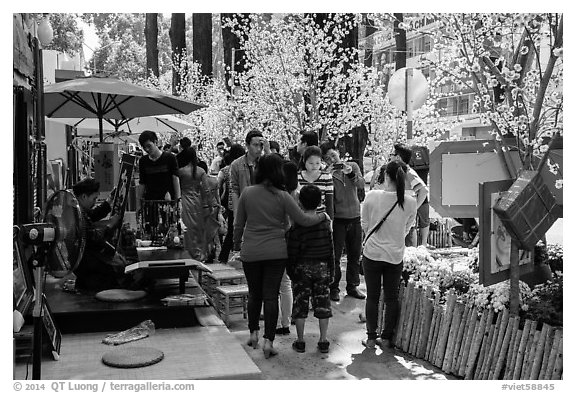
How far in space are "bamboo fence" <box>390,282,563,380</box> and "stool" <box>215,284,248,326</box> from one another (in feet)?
5.18

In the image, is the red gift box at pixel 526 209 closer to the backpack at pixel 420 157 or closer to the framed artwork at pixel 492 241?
the framed artwork at pixel 492 241

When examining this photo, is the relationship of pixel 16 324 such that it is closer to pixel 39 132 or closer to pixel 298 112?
pixel 39 132

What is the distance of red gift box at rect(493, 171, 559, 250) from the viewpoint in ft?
15.9

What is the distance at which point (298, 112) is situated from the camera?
40.3ft

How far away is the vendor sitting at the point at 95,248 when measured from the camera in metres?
6.44

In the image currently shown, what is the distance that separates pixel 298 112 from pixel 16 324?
8.49m

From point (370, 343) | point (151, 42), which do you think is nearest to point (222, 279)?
point (370, 343)

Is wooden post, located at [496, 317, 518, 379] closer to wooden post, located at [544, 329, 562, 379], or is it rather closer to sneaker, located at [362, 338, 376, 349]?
wooden post, located at [544, 329, 562, 379]

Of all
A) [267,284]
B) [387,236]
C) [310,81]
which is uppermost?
[310,81]

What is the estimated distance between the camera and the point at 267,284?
18.8ft

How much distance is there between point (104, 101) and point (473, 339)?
23.7ft

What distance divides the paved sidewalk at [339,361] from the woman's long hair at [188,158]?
2885 millimetres

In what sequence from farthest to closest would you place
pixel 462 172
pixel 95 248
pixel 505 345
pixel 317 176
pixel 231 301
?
pixel 317 176 → pixel 231 301 → pixel 462 172 → pixel 95 248 → pixel 505 345

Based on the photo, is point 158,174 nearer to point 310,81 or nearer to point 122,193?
point 122,193
